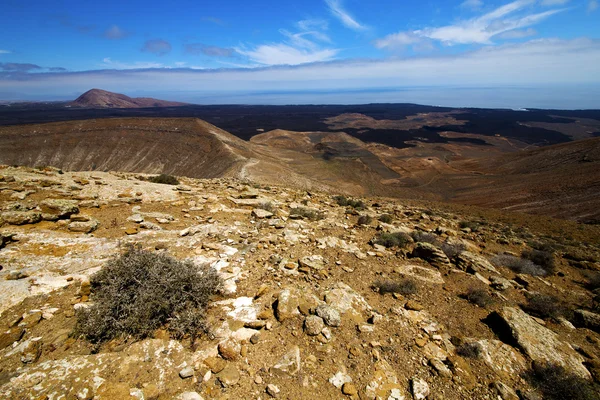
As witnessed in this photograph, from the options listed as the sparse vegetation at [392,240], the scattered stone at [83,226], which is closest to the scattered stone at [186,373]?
the scattered stone at [83,226]

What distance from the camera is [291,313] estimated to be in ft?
13.7

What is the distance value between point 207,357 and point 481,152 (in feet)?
282

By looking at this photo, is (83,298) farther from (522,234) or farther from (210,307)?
(522,234)

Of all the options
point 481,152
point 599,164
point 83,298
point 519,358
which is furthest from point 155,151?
point 481,152

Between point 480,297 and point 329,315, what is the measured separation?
3147mm

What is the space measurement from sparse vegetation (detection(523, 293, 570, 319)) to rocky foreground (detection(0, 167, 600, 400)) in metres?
0.03

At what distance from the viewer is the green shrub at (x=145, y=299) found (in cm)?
346

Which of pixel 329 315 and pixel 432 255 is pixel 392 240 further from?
pixel 329 315

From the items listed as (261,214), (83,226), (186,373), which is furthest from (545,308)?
(83,226)

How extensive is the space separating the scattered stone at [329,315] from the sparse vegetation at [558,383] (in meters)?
2.58

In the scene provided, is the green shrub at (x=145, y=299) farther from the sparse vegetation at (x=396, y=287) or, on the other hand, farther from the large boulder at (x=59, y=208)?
the large boulder at (x=59, y=208)

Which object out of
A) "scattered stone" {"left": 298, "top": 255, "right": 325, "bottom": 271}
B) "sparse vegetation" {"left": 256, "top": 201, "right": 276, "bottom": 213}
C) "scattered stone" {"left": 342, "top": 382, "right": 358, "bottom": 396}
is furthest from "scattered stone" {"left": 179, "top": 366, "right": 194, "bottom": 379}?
"sparse vegetation" {"left": 256, "top": 201, "right": 276, "bottom": 213}

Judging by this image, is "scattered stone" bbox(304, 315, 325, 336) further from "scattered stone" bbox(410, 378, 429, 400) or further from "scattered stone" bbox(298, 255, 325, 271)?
"scattered stone" bbox(298, 255, 325, 271)

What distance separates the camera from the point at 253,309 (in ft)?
14.0
